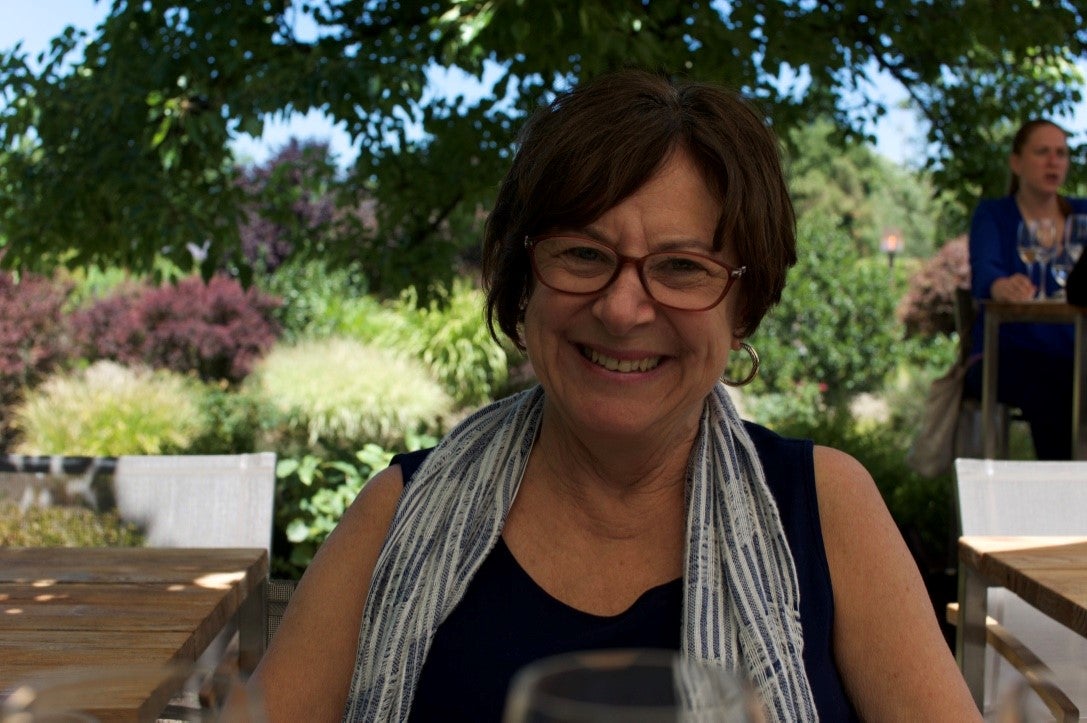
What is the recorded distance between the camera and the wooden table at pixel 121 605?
156 cm

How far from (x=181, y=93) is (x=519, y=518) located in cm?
323

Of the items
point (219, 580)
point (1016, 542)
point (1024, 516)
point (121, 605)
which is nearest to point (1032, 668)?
point (1016, 542)

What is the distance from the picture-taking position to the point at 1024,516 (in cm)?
265

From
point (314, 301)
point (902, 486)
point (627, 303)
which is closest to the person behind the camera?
point (627, 303)

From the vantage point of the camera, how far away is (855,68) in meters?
5.36

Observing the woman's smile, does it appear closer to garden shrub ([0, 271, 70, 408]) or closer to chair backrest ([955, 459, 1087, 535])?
chair backrest ([955, 459, 1087, 535])

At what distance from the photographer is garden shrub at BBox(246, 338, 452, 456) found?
891 cm

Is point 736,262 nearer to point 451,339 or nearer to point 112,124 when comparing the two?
point 112,124

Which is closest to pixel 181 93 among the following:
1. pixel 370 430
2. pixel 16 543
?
pixel 16 543

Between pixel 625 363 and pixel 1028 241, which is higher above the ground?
pixel 1028 241

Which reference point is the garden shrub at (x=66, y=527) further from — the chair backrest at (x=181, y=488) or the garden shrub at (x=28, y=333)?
the garden shrub at (x=28, y=333)

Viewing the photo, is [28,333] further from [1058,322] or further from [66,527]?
[1058,322]

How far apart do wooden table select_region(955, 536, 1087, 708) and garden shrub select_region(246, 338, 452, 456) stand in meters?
6.07

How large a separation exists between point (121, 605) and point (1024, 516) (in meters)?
1.93
